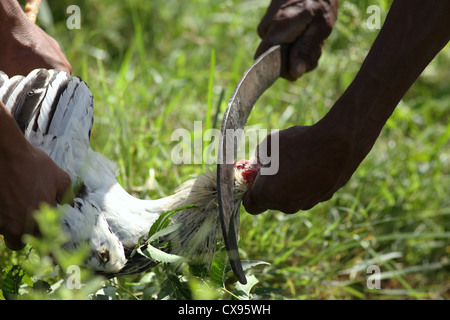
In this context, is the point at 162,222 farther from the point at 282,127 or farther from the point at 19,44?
the point at 282,127

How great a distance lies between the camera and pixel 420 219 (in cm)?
300

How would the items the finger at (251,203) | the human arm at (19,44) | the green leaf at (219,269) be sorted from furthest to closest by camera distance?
the human arm at (19,44)
the finger at (251,203)
the green leaf at (219,269)

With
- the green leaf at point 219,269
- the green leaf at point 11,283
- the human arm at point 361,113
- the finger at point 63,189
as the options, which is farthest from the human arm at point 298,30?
the green leaf at point 11,283

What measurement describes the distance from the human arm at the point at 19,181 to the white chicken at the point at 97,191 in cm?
22

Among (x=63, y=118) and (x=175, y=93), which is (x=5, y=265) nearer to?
(x=63, y=118)

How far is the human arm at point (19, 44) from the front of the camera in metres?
2.06

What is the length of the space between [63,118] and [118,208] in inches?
13.6

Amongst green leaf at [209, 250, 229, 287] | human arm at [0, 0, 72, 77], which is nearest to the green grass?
green leaf at [209, 250, 229, 287]

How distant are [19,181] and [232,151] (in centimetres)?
63

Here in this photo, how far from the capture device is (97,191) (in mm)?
1929

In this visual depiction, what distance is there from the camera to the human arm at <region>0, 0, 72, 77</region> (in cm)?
206

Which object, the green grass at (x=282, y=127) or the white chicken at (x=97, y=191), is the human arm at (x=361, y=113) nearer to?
the white chicken at (x=97, y=191)

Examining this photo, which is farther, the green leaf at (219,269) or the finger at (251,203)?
the finger at (251,203)

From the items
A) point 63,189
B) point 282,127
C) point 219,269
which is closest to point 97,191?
point 63,189
